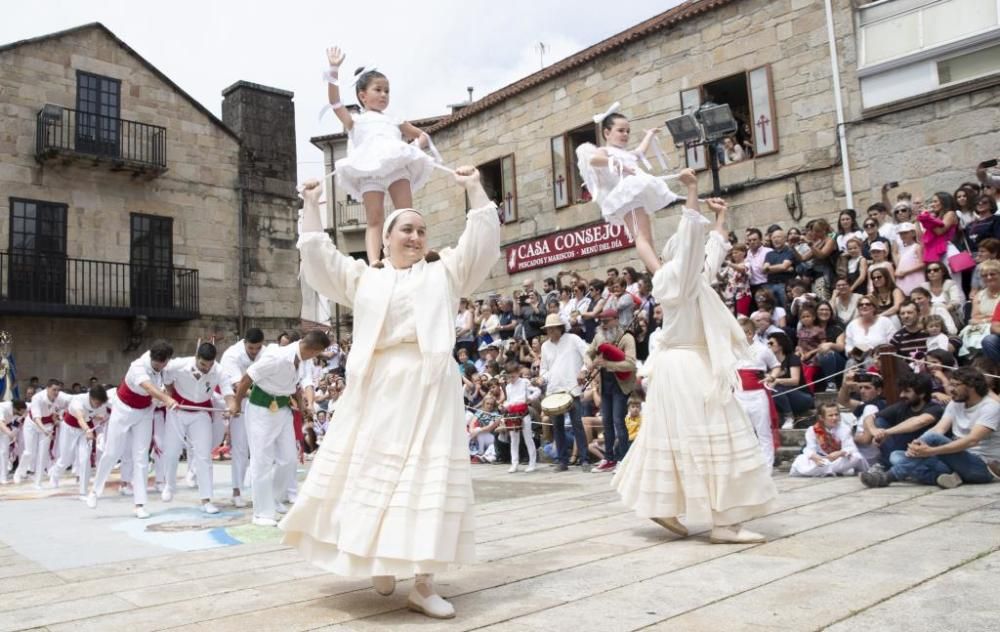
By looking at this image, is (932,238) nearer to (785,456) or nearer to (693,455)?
(785,456)

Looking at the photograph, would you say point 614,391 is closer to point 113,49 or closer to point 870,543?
point 870,543

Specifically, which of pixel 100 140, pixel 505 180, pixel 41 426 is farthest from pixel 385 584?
pixel 100 140

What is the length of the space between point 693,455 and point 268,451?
3969mm

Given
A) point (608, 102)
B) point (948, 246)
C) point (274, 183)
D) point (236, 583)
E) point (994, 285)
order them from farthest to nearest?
point (274, 183) → point (608, 102) → point (948, 246) → point (994, 285) → point (236, 583)

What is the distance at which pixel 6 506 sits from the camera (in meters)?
9.14

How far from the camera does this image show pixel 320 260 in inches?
150

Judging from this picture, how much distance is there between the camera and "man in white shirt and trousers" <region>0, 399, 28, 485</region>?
1334cm

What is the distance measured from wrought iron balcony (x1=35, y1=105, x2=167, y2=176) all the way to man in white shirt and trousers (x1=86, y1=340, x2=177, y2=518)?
12388 millimetres

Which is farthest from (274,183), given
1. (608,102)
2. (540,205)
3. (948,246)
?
(948,246)

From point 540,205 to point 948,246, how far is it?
10012 millimetres

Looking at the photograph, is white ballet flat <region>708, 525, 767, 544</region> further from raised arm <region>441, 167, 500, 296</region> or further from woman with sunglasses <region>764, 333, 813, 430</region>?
woman with sunglasses <region>764, 333, 813, 430</region>

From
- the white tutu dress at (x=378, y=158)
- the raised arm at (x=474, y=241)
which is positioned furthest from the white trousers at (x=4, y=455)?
the raised arm at (x=474, y=241)

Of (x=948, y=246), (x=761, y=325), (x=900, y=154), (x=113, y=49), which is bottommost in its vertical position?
(x=761, y=325)

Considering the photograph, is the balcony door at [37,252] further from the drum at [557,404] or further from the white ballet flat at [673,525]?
the white ballet flat at [673,525]
